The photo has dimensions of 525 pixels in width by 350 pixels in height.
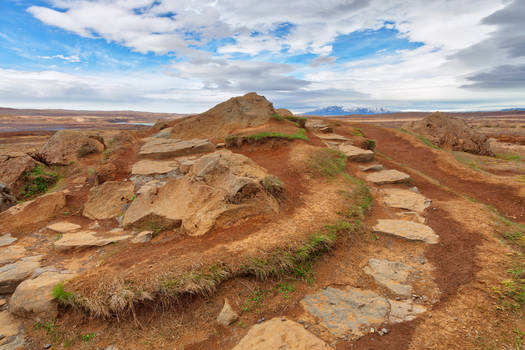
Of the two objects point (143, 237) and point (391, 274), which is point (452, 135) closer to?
point (391, 274)

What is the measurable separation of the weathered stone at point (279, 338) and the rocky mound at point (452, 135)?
82.0ft

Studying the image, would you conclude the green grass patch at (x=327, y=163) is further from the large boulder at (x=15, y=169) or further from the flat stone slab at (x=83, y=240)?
the large boulder at (x=15, y=169)

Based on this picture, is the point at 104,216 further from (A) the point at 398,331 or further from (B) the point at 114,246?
(A) the point at 398,331

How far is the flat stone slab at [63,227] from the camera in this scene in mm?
7689

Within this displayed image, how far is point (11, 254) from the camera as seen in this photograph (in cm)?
646

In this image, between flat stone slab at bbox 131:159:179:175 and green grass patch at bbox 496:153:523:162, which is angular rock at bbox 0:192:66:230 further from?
green grass patch at bbox 496:153:523:162

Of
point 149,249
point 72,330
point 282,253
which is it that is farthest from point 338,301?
point 72,330

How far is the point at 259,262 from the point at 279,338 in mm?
1568

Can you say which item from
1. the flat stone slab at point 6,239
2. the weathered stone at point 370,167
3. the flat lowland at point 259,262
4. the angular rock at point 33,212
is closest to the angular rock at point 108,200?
the flat lowland at point 259,262

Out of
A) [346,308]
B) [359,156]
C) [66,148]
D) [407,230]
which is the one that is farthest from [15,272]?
[359,156]

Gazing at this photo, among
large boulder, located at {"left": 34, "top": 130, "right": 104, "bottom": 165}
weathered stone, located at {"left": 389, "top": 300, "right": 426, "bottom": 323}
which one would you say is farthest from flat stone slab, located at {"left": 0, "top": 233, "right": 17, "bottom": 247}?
weathered stone, located at {"left": 389, "top": 300, "right": 426, "bottom": 323}

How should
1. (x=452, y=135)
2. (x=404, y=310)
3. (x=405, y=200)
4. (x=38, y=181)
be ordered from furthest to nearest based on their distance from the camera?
(x=452, y=135) → (x=38, y=181) → (x=405, y=200) → (x=404, y=310)

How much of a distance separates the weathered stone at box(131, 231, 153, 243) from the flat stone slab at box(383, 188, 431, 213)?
8.32m

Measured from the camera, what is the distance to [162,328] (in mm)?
4520
